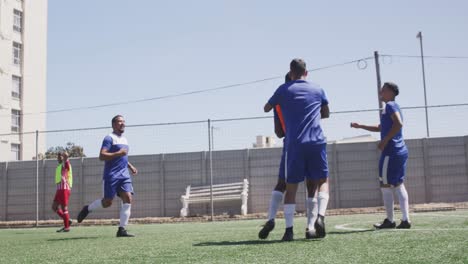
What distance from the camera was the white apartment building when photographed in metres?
43.1

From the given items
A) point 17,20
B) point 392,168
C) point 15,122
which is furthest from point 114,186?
point 17,20

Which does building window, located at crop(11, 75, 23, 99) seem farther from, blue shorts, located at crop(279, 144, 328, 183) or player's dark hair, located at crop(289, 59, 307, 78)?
blue shorts, located at crop(279, 144, 328, 183)

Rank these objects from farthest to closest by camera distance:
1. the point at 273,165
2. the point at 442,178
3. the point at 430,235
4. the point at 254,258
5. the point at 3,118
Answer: the point at 3,118 < the point at 273,165 < the point at 442,178 < the point at 430,235 < the point at 254,258

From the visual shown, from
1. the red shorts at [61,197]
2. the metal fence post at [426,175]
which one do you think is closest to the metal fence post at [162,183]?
the red shorts at [61,197]

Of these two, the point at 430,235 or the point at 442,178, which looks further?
the point at 442,178

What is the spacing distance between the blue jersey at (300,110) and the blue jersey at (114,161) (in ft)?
12.7

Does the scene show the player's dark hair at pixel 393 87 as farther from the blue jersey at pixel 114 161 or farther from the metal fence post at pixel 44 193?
the metal fence post at pixel 44 193

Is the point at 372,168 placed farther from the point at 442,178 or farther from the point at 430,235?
the point at 430,235

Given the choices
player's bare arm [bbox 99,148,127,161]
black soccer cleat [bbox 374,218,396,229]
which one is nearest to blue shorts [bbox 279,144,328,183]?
black soccer cleat [bbox 374,218,396,229]

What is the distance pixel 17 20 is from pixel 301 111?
148 ft

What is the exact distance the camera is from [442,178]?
1789cm

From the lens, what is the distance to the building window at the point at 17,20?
4522 centimetres

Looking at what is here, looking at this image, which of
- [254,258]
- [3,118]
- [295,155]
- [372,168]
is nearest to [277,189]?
[295,155]

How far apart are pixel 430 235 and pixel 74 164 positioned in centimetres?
1743
